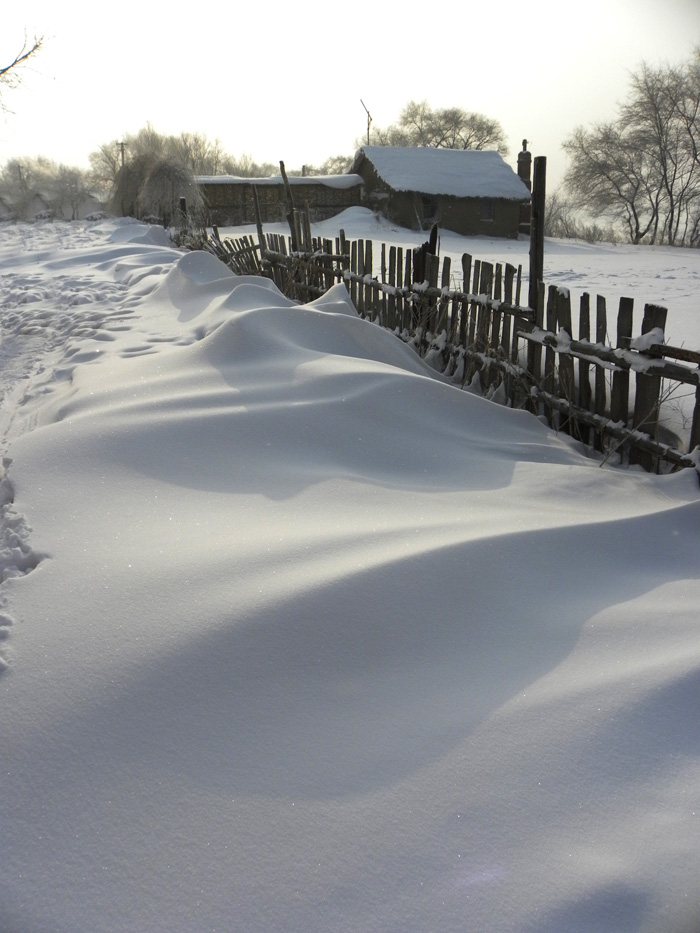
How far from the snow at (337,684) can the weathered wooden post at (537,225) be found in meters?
1.62

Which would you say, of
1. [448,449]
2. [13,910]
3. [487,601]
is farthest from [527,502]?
[13,910]

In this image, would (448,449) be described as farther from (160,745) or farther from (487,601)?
(160,745)

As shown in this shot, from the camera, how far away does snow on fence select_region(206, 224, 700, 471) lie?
12.5ft

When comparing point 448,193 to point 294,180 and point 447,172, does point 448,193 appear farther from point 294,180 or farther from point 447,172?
point 294,180

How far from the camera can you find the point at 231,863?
1376mm

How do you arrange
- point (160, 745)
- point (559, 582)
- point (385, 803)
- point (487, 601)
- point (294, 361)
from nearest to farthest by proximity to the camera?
point (385, 803), point (160, 745), point (487, 601), point (559, 582), point (294, 361)

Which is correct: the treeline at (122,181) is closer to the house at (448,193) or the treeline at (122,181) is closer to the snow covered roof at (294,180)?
the snow covered roof at (294,180)

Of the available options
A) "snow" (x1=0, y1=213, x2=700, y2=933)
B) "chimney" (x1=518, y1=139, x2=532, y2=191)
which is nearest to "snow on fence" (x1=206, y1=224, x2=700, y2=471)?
"snow" (x1=0, y1=213, x2=700, y2=933)

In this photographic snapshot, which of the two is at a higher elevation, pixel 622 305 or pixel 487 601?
pixel 622 305

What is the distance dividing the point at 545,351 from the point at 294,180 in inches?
1042

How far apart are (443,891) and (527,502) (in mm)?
2024

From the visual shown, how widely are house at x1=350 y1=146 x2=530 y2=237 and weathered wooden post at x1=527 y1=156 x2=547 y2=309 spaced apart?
2400 centimetres

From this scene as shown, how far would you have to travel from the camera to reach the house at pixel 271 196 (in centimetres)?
2808

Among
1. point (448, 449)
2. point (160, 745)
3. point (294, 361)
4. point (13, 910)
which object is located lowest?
point (13, 910)
